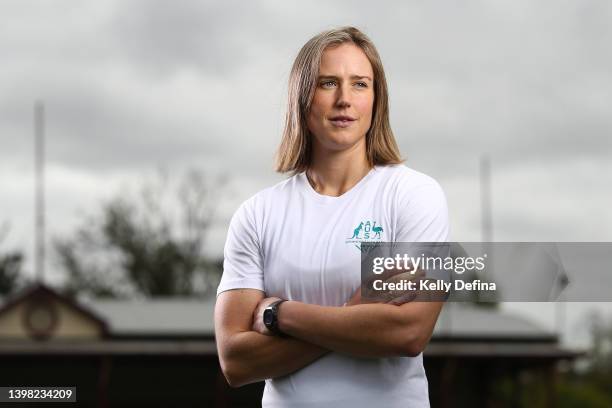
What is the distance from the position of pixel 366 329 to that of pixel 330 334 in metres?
0.10

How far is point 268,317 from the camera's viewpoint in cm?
279

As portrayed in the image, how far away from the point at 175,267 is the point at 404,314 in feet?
152

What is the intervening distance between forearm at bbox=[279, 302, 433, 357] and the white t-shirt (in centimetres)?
7

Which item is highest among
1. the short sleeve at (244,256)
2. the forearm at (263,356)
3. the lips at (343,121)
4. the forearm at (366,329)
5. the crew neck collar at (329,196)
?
the lips at (343,121)

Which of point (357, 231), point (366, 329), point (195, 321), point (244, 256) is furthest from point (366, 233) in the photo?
point (195, 321)

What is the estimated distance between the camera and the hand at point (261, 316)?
2814 millimetres

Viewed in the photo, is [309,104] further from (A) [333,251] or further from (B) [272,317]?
(B) [272,317]

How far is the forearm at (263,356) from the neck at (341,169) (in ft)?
1.50

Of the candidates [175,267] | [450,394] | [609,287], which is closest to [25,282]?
[175,267]

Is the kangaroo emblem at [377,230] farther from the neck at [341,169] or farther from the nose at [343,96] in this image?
the nose at [343,96]

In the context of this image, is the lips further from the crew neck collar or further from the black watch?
the black watch

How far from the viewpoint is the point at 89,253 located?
161ft

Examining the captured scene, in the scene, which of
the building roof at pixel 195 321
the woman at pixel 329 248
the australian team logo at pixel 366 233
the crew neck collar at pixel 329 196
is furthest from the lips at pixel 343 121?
the building roof at pixel 195 321

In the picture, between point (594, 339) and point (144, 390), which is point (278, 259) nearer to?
point (144, 390)
